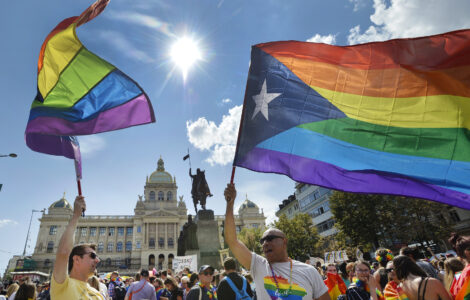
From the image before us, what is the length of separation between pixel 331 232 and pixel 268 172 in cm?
4653

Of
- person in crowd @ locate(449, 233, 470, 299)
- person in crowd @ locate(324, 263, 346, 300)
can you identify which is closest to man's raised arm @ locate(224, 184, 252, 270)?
person in crowd @ locate(449, 233, 470, 299)

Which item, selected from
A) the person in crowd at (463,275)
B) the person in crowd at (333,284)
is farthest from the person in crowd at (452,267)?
the person in crowd at (333,284)

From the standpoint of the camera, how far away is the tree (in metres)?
38.4

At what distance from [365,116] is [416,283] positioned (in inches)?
97.1

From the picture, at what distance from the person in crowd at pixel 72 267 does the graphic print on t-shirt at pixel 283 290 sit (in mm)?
1856

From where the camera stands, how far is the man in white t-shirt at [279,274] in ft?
9.37

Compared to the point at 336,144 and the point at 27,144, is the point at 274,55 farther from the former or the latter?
the point at 27,144

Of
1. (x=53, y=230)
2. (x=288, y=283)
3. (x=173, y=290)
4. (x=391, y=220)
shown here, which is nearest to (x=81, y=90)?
(x=288, y=283)

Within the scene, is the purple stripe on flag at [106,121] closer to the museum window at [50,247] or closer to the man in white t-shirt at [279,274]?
the man in white t-shirt at [279,274]

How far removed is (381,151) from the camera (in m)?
4.21

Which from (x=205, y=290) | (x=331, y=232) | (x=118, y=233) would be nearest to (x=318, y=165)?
(x=205, y=290)

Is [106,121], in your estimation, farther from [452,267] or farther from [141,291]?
[452,267]

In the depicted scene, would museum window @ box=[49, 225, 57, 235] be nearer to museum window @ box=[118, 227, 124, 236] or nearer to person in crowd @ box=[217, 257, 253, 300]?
museum window @ box=[118, 227, 124, 236]

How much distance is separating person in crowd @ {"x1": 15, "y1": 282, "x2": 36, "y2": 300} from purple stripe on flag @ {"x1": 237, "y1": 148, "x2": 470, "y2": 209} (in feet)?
14.8
